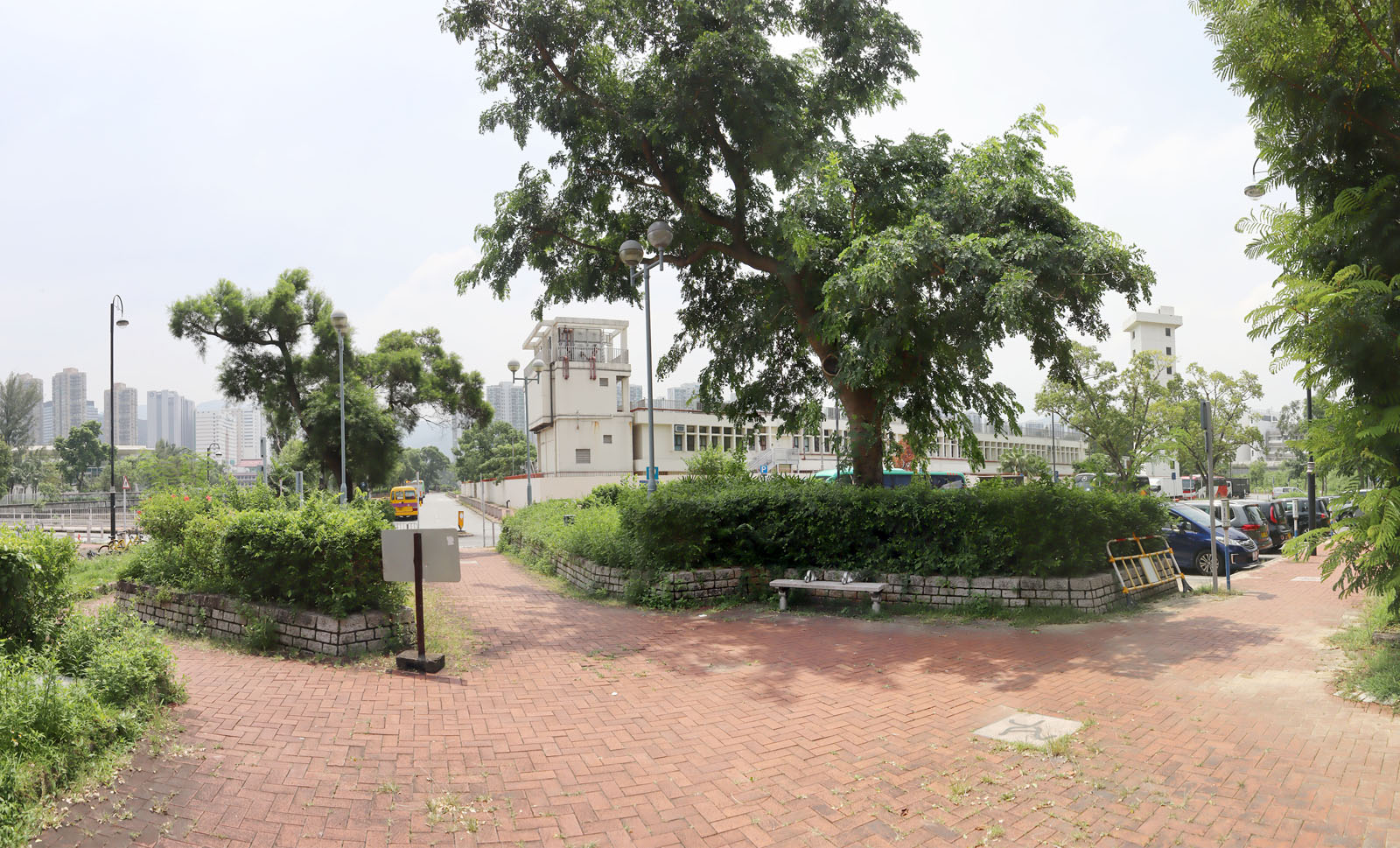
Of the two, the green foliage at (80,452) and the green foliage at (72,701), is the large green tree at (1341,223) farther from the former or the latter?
the green foliage at (80,452)

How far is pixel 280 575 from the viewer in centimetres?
714

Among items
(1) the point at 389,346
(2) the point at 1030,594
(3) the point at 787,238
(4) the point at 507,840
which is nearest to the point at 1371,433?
(2) the point at 1030,594

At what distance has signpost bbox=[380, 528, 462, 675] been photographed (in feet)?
21.6

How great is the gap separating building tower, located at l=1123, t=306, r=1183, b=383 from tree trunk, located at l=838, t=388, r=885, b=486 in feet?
232

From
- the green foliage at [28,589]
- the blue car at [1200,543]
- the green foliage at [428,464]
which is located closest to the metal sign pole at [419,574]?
the green foliage at [28,589]

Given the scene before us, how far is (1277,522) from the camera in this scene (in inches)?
699

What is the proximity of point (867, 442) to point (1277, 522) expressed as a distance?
1320 centimetres

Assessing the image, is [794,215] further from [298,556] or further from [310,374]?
[310,374]

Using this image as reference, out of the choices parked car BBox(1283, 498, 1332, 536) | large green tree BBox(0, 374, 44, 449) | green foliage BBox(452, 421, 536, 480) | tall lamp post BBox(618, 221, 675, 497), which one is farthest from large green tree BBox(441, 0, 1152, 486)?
large green tree BBox(0, 374, 44, 449)

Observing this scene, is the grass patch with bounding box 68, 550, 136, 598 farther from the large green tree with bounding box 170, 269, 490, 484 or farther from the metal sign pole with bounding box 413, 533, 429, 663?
the large green tree with bounding box 170, 269, 490, 484

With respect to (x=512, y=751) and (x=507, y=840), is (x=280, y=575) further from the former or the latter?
(x=507, y=840)

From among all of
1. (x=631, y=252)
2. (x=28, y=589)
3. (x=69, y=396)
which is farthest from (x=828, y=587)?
(x=69, y=396)

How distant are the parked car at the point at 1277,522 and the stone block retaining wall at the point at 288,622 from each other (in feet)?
59.9

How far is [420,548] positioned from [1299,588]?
12973mm
